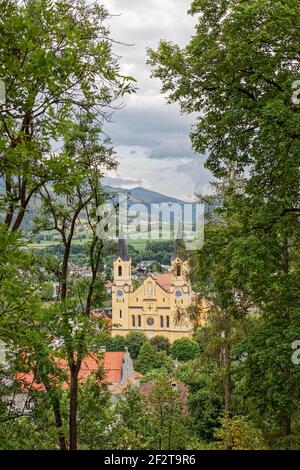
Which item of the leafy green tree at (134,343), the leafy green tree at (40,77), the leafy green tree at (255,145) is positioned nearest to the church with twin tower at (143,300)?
the leafy green tree at (134,343)

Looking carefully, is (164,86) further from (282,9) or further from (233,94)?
(282,9)

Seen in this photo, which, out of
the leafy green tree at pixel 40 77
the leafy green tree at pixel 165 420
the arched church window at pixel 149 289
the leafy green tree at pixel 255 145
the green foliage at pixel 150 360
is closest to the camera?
the leafy green tree at pixel 40 77

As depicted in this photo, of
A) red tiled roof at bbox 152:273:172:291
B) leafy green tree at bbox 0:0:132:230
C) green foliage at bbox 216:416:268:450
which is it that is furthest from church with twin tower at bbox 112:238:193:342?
leafy green tree at bbox 0:0:132:230

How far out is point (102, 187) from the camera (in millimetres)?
10156

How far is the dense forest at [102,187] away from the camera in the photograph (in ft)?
15.9

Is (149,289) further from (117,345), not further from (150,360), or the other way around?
(150,360)

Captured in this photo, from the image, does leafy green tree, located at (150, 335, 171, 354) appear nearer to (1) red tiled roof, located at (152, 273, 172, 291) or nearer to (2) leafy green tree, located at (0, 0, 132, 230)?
(1) red tiled roof, located at (152, 273, 172, 291)

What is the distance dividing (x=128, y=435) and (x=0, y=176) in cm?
1069

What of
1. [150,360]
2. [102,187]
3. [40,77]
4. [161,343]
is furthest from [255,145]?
[161,343]

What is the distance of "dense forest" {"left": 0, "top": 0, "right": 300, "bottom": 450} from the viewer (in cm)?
485

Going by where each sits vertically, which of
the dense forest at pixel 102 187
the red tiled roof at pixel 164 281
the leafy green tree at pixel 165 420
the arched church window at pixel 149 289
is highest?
the dense forest at pixel 102 187

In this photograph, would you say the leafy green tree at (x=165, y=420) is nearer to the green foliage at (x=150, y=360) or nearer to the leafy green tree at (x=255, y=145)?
the leafy green tree at (x=255, y=145)

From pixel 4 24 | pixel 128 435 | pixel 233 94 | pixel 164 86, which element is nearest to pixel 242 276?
pixel 233 94

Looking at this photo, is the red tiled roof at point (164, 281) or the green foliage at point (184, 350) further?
the red tiled roof at point (164, 281)
